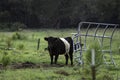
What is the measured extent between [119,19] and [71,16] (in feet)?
28.4

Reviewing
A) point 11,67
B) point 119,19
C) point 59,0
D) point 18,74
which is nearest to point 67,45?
point 11,67

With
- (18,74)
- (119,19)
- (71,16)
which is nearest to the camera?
(18,74)

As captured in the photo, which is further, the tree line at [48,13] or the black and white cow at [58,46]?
the tree line at [48,13]

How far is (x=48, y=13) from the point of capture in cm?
6562

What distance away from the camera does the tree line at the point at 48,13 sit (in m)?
63.3

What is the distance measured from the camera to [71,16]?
64.6 metres

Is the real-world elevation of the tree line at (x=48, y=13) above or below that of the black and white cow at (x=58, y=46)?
above

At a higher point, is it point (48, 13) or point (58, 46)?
point (48, 13)

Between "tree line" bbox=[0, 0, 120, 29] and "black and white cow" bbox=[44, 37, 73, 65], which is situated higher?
"tree line" bbox=[0, 0, 120, 29]

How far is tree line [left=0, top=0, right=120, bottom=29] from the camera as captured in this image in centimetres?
6328

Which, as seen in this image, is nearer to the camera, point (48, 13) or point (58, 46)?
point (58, 46)

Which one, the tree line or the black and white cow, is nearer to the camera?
the black and white cow

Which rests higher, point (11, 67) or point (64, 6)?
point (64, 6)

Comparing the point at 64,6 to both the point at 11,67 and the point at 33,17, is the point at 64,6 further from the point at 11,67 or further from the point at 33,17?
the point at 11,67
